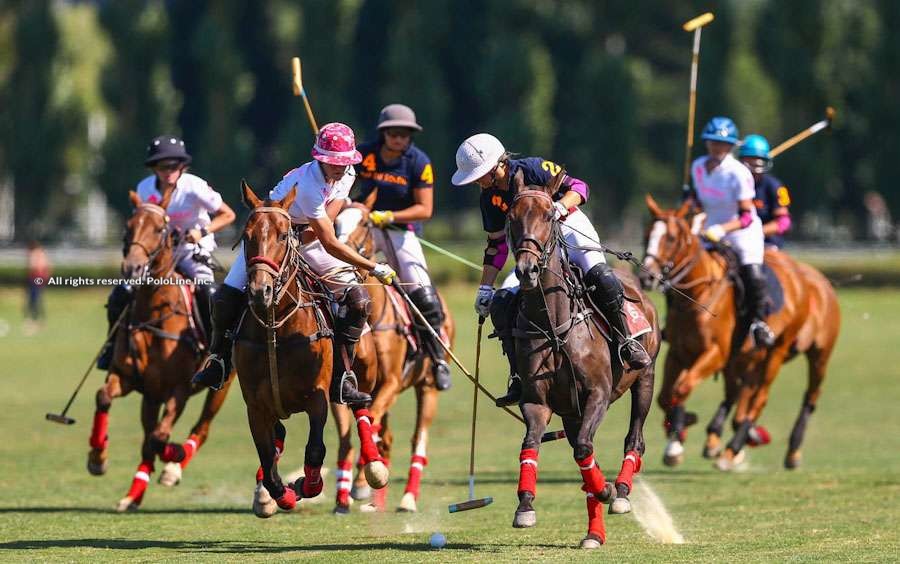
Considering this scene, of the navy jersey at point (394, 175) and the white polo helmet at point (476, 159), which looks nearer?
the white polo helmet at point (476, 159)

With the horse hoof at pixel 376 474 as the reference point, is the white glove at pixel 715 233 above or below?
above

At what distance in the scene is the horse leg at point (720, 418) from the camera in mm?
16469

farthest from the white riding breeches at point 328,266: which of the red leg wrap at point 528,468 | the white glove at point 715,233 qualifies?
the white glove at point 715,233

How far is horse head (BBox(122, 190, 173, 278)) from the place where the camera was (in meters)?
13.0

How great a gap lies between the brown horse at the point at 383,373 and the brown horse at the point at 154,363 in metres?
1.18

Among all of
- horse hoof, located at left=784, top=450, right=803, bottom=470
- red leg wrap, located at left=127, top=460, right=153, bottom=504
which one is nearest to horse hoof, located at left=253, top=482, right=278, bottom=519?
red leg wrap, located at left=127, top=460, right=153, bottom=504

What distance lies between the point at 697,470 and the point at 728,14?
40887 mm

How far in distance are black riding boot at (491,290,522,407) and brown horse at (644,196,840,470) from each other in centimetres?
413

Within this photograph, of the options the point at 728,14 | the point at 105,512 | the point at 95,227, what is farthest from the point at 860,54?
the point at 105,512

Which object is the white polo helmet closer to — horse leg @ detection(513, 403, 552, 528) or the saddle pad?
horse leg @ detection(513, 403, 552, 528)

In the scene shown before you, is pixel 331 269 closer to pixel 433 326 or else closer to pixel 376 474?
pixel 376 474

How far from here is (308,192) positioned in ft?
35.9

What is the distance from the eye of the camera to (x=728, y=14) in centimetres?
5559

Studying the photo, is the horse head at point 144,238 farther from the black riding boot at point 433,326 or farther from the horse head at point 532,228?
the horse head at point 532,228
